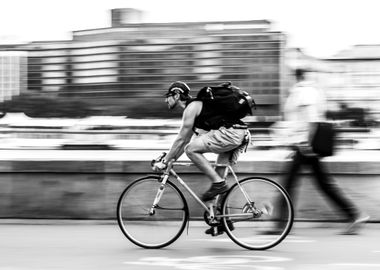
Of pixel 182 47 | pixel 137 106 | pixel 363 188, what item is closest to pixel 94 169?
pixel 363 188

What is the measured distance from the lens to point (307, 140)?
675 centimetres

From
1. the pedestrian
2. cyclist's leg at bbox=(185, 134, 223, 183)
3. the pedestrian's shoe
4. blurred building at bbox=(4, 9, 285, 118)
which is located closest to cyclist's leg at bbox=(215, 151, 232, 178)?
cyclist's leg at bbox=(185, 134, 223, 183)

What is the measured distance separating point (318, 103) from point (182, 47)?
107 meters

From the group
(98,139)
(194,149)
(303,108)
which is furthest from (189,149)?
(98,139)

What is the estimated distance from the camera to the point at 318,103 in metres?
6.73

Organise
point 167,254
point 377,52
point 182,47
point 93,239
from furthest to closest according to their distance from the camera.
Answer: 1. point 377,52
2. point 182,47
3. point 93,239
4. point 167,254

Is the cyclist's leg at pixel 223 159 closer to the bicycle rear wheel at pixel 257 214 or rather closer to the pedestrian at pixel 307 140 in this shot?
the bicycle rear wheel at pixel 257 214

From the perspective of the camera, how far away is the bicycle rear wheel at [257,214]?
6.05m

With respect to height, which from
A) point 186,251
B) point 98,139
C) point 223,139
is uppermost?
point 223,139

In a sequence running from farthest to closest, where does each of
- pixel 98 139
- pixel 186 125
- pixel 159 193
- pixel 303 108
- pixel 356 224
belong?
pixel 98 139, pixel 356 224, pixel 303 108, pixel 159 193, pixel 186 125

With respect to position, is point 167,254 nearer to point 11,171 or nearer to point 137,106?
point 11,171

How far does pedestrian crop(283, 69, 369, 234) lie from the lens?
21.9ft

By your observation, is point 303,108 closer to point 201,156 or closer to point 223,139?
point 223,139

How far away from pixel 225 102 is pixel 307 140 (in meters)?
1.19
